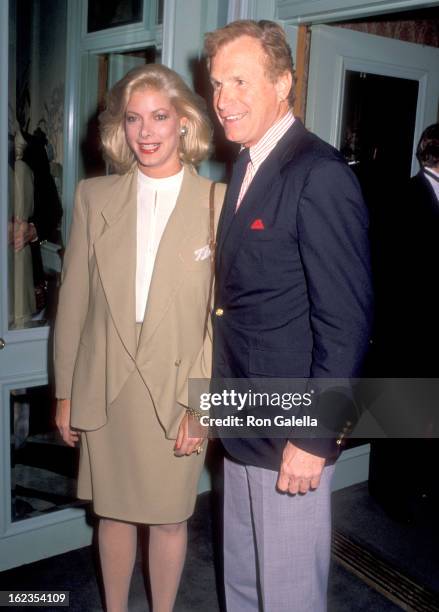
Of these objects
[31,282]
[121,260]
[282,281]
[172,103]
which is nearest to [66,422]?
[121,260]

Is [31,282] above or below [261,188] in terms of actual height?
below

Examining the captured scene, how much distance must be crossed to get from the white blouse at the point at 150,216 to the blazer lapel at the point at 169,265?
52mm

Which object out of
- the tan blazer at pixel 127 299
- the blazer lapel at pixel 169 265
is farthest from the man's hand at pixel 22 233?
the blazer lapel at pixel 169 265

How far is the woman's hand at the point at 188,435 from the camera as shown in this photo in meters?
1.85

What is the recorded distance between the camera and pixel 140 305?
5.98 feet

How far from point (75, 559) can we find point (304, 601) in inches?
50.7

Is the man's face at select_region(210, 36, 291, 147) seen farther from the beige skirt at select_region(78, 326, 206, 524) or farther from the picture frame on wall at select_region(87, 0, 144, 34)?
the picture frame on wall at select_region(87, 0, 144, 34)

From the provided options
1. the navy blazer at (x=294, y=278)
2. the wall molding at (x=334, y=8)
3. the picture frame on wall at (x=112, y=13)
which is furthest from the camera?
the picture frame on wall at (x=112, y=13)

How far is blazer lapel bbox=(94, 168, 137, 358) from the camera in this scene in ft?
5.86

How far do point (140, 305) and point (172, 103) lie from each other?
615 mm

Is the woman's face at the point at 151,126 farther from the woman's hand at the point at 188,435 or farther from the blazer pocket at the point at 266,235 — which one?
the woman's hand at the point at 188,435

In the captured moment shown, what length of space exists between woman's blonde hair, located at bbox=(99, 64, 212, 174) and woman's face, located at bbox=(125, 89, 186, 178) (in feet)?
0.08

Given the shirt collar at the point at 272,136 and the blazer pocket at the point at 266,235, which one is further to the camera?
the shirt collar at the point at 272,136

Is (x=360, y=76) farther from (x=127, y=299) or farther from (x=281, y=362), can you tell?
(x=281, y=362)
